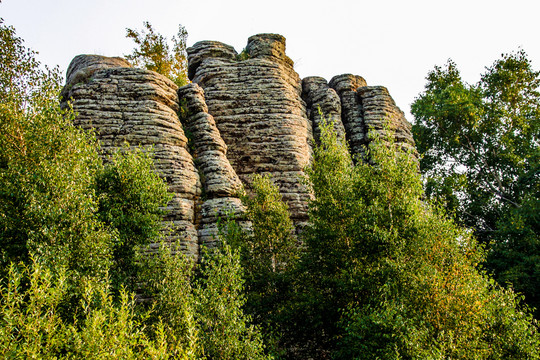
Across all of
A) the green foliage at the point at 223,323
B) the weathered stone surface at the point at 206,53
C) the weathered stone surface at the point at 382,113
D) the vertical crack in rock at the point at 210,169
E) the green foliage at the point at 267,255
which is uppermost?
the weathered stone surface at the point at 206,53

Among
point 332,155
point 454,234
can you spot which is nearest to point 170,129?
point 332,155

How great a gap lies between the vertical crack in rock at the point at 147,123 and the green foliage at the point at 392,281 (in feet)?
26.6

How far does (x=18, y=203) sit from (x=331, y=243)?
52.6 feet

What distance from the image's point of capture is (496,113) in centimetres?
4819

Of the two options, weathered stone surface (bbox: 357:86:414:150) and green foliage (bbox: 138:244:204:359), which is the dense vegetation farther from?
weathered stone surface (bbox: 357:86:414:150)

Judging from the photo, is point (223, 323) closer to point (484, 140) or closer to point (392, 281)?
point (392, 281)

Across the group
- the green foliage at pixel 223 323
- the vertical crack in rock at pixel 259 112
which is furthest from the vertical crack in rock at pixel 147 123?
the green foliage at pixel 223 323

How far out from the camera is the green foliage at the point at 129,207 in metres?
20.4

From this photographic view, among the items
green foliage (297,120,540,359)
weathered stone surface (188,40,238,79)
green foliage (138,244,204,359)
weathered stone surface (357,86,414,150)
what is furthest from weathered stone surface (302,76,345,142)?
green foliage (138,244,204,359)

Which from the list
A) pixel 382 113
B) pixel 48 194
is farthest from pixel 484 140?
pixel 48 194

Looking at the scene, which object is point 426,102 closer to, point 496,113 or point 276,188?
point 496,113

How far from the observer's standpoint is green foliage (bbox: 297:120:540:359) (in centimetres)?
1688

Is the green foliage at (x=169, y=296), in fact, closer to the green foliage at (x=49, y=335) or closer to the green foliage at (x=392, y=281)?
the green foliage at (x=49, y=335)

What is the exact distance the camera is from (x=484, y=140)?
163 ft
